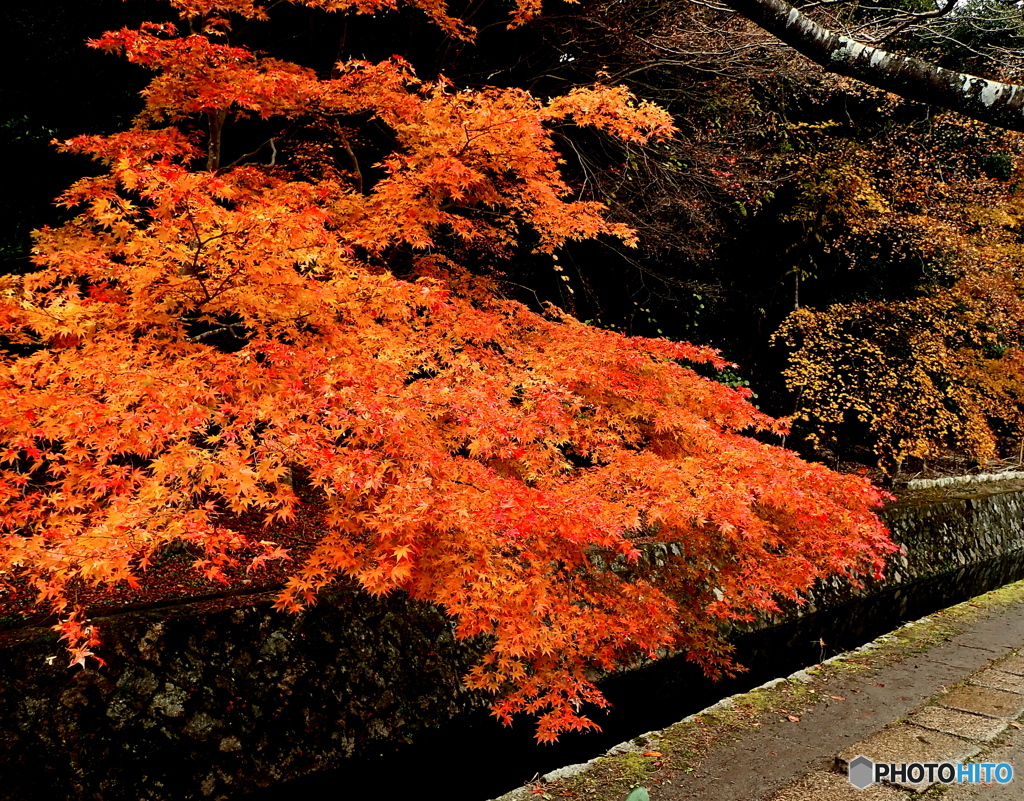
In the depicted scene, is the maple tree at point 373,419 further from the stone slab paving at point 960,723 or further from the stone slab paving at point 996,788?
the stone slab paving at point 996,788

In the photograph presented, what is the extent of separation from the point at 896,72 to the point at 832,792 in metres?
3.68

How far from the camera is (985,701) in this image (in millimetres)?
4785

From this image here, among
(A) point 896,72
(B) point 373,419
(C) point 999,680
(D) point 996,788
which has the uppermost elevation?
(A) point 896,72

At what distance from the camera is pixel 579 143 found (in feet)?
32.2

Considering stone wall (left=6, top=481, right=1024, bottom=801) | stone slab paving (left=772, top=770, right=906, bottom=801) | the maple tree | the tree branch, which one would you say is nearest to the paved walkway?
stone slab paving (left=772, top=770, right=906, bottom=801)

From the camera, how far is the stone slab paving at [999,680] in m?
5.09

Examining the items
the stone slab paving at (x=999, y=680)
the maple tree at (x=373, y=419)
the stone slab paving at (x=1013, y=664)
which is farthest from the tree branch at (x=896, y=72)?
the stone slab paving at (x=1013, y=664)

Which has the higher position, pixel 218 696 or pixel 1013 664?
pixel 1013 664

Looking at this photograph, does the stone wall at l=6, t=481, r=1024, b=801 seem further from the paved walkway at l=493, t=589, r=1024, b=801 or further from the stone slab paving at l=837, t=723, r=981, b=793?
the stone slab paving at l=837, t=723, r=981, b=793

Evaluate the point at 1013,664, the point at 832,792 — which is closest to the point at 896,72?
the point at 832,792

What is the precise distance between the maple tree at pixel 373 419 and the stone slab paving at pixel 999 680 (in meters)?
1.31

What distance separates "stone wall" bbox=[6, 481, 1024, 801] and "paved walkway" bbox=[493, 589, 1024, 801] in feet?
4.19

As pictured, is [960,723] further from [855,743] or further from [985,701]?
[855,743]

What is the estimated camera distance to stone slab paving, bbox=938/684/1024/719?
4559 mm
